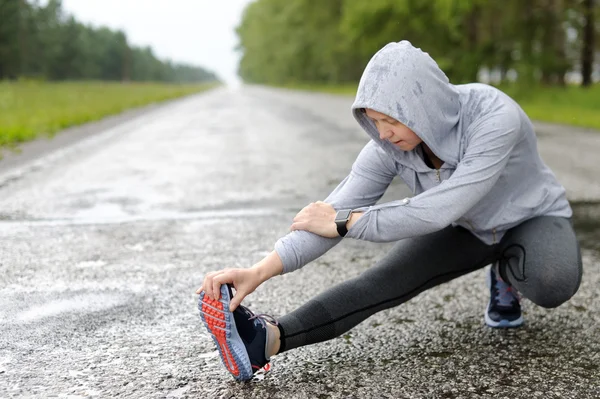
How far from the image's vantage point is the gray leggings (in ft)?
8.11

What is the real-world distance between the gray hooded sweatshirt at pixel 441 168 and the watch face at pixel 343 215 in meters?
0.04

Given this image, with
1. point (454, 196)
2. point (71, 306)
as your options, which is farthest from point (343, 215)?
point (71, 306)

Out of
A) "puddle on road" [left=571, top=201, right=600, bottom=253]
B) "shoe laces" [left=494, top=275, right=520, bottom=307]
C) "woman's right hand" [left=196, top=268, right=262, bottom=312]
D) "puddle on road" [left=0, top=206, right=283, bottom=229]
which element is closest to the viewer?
"woman's right hand" [left=196, top=268, right=262, bottom=312]

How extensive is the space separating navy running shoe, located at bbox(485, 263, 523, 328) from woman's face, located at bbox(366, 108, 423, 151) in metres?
0.78

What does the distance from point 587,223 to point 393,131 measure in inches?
123

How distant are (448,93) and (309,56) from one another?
55077mm

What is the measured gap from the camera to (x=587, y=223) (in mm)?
4977

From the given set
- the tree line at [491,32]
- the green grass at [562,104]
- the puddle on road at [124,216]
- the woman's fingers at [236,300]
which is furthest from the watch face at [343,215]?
the tree line at [491,32]

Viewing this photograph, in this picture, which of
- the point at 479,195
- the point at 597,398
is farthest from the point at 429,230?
the point at 597,398

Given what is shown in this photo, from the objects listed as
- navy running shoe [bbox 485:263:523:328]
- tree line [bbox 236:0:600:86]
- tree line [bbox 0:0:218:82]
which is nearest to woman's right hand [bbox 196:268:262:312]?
navy running shoe [bbox 485:263:523:328]

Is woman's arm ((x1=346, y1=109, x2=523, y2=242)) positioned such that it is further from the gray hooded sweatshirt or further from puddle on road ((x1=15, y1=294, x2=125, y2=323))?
puddle on road ((x1=15, y1=294, x2=125, y2=323))

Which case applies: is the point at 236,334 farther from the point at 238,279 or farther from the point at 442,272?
the point at 442,272

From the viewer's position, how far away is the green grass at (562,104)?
1417 cm

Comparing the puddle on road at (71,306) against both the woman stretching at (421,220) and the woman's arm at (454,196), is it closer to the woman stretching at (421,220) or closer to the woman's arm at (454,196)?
the woman stretching at (421,220)
